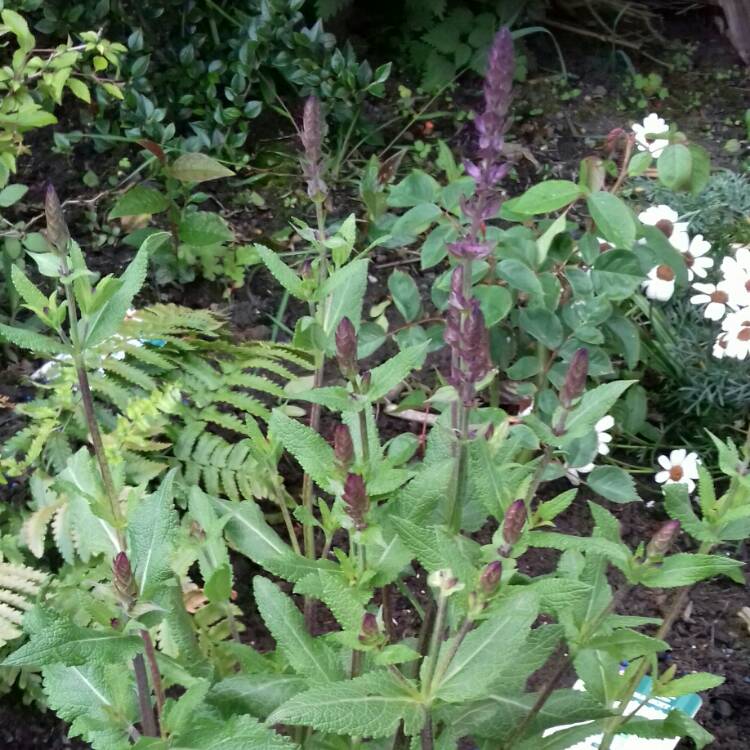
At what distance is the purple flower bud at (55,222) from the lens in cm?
102

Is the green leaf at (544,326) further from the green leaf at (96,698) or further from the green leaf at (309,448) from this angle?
the green leaf at (96,698)

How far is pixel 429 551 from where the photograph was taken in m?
1.18

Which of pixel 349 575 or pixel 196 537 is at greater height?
pixel 349 575

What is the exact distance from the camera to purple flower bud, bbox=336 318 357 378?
108 centimetres

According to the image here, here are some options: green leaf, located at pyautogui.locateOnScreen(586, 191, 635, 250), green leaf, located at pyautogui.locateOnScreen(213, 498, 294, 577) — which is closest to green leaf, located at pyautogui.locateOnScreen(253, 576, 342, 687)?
green leaf, located at pyautogui.locateOnScreen(213, 498, 294, 577)

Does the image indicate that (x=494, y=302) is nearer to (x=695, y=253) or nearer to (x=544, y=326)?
(x=544, y=326)

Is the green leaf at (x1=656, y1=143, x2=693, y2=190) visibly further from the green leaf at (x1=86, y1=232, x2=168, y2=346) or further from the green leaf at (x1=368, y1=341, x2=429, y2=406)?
the green leaf at (x1=86, y1=232, x2=168, y2=346)

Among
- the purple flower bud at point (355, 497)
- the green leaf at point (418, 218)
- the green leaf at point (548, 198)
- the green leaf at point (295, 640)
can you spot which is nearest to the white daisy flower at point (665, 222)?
the green leaf at point (548, 198)

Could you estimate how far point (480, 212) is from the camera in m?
0.98

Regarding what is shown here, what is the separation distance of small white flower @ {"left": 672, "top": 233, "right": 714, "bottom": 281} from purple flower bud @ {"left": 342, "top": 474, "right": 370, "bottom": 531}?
1612 millimetres

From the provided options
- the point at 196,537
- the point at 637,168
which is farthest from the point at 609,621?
the point at 637,168

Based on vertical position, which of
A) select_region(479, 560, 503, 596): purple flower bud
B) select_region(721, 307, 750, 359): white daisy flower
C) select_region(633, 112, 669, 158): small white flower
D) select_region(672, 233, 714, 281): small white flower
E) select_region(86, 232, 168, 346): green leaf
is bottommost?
select_region(721, 307, 750, 359): white daisy flower

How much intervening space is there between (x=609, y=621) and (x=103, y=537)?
82 cm

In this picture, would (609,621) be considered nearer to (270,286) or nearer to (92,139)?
(270,286)
